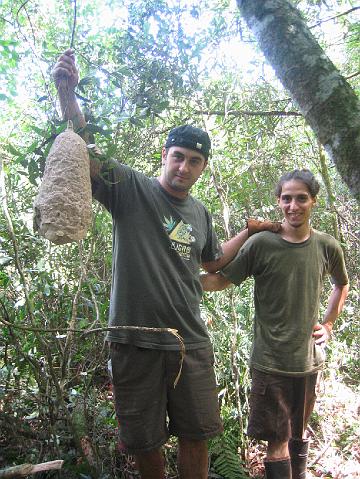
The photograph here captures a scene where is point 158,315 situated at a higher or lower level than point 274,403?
higher

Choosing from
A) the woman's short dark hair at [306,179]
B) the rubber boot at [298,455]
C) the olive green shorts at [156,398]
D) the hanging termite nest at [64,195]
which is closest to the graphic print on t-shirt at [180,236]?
the olive green shorts at [156,398]

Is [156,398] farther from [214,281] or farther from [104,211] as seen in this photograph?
[104,211]

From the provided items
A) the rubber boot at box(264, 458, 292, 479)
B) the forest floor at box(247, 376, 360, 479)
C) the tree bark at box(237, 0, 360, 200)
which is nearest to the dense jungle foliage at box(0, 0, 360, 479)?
the forest floor at box(247, 376, 360, 479)

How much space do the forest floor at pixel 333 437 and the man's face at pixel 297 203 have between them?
7.32 ft

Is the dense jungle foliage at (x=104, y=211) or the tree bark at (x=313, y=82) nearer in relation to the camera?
the tree bark at (x=313, y=82)

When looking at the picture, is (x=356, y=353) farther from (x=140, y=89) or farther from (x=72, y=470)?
(x=140, y=89)

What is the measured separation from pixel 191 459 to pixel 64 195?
185cm

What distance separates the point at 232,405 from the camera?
3668 mm

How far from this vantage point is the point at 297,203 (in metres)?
2.83

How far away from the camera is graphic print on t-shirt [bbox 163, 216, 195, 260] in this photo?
96.0 inches

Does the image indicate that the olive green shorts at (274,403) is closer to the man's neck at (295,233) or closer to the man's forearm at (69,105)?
the man's neck at (295,233)

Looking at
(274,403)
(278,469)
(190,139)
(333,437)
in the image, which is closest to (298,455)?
(278,469)

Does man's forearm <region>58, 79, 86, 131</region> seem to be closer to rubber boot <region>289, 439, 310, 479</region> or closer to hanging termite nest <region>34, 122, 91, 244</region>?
hanging termite nest <region>34, 122, 91, 244</region>

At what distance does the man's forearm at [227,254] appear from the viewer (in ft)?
9.60
